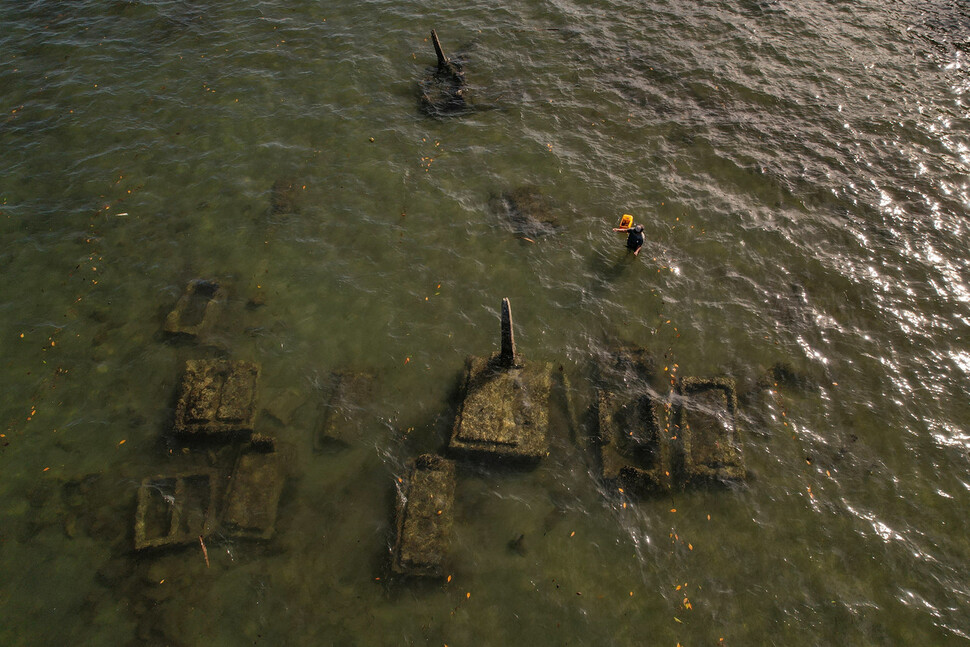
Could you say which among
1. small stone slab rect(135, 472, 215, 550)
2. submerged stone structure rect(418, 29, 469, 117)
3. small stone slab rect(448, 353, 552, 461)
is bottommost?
small stone slab rect(135, 472, 215, 550)

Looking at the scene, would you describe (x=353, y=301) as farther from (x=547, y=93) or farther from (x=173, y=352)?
(x=547, y=93)

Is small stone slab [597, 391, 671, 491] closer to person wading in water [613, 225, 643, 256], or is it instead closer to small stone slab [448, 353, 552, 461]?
small stone slab [448, 353, 552, 461]

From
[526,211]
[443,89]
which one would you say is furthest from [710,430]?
[443,89]

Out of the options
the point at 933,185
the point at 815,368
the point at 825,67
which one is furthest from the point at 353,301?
the point at 825,67

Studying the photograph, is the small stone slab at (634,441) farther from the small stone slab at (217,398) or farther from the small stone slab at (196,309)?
the small stone slab at (196,309)

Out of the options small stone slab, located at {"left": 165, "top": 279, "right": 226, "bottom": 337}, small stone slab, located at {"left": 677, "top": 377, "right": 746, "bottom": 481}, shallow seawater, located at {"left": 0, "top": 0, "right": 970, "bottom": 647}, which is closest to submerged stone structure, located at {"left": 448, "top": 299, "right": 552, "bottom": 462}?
shallow seawater, located at {"left": 0, "top": 0, "right": 970, "bottom": 647}

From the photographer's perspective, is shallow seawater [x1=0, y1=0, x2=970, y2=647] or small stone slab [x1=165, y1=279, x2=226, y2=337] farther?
small stone slab [x1=165, y1=279, x2=226, y2=337]

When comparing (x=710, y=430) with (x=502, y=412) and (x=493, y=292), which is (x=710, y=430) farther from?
(x=493, y=292)
